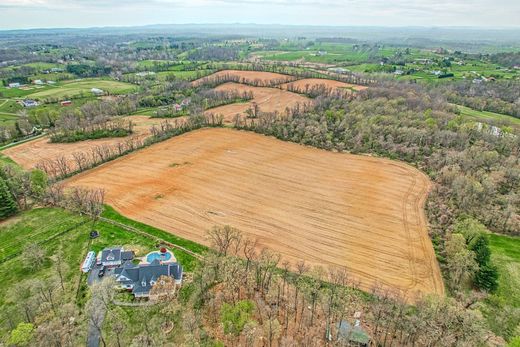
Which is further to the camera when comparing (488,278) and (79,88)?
(79,88)

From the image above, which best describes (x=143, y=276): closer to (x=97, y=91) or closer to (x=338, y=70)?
(x=97, y=91)

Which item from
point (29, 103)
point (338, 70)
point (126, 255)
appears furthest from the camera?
point (338, 70)

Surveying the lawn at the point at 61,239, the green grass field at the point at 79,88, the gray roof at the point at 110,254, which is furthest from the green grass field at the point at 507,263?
the green grass field at the point at 79,88

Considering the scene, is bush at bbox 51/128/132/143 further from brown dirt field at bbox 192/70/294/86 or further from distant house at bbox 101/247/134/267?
brown dirt field at bbox 192/70/294/86

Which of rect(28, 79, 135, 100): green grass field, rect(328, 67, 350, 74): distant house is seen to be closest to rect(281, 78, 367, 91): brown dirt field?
rect(328, 67, 350, 74): distant house

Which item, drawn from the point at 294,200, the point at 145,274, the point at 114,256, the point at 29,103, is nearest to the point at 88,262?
the point at 114,256

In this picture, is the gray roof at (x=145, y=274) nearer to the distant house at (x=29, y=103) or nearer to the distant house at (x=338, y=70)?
the distant house at (x=29, y=103)
